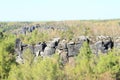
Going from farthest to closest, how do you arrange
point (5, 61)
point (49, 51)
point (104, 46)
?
point (49, 51)
point (104, 46)
point (5, 61)

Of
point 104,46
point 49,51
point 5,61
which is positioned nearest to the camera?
point 5,61

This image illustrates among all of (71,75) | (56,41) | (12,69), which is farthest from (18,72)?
(56,41)

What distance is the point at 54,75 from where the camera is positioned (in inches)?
1881

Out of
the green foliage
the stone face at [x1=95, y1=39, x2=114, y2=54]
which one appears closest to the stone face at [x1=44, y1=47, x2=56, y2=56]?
the stone face at [x1=95, y1=39, x2=114, y2=54]

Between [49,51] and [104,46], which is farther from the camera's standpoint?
[49,51]

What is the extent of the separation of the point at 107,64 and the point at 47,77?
16101 millimetres

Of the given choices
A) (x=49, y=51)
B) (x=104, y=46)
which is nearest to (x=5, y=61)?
(x=49, y=51)

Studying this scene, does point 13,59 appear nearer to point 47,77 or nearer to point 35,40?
point 47,77

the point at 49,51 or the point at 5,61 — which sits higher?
the point at 5,61

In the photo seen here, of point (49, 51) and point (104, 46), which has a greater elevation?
point (104, 46)

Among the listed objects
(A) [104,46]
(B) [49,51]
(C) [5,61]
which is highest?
(C) [5,61]

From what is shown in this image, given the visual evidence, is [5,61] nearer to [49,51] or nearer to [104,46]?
[49,51]

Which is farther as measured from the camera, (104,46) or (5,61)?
(104,46)

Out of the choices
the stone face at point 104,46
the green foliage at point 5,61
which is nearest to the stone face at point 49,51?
the stone face at point 104,46
